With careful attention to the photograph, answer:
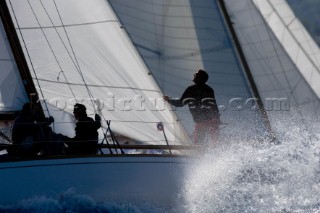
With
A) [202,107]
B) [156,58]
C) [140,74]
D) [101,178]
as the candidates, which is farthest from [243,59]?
[101,178]

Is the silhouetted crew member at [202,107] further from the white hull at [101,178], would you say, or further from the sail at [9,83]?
the sail at [9,83]

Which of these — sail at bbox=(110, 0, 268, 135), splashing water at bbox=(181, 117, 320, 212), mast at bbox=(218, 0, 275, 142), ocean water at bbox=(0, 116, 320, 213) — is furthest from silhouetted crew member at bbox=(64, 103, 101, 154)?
mast at bbox=(218, 0, 275, 142)

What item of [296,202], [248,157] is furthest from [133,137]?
[296,202]

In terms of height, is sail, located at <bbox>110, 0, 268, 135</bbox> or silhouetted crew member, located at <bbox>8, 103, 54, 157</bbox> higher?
sail, located at <bbox>110, 0, 268, 135</bbox>

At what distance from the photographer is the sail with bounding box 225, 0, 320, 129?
14.0 m

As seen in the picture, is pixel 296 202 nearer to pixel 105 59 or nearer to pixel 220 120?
pixel 220 120

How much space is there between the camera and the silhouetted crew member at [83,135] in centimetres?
1127

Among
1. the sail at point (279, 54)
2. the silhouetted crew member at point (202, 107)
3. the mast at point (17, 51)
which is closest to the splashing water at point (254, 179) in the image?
the silhouetted crew member at point (202, 107)

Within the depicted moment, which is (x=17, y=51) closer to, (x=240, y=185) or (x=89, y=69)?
(x=89, y=69)

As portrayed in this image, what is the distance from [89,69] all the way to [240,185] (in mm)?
2367

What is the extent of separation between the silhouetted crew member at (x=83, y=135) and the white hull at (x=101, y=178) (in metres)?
0.52

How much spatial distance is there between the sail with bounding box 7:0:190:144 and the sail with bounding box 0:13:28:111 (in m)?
0.63

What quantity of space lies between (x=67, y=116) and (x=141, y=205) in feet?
5.67

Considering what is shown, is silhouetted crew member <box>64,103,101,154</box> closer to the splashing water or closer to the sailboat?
the sailboat
